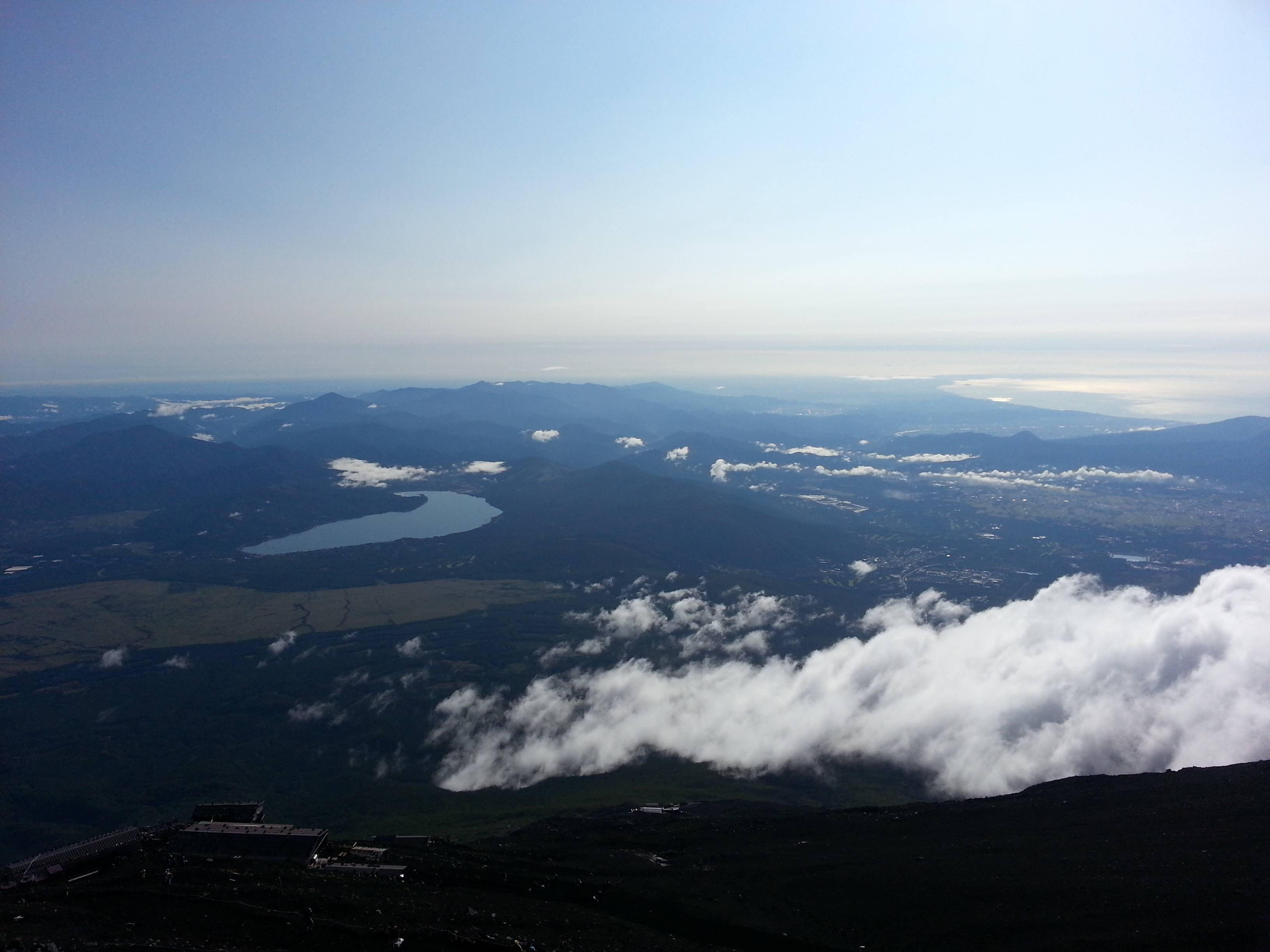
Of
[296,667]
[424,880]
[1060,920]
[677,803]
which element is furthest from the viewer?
[296,667]

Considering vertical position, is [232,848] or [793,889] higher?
[232,848]

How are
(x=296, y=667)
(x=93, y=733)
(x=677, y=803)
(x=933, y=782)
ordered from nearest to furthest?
(x=677, y=803) → (x=933, y=782) → (x=93, y=733) → (x=296, y=667)

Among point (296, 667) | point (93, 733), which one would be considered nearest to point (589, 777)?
point (296, 667)

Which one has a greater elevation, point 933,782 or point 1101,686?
point 1101,686

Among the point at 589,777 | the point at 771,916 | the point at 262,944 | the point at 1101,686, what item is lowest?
the point at 589,777

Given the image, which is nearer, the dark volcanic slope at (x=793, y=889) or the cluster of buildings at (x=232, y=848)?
the dark volcanic slope at (x=793, y=889)

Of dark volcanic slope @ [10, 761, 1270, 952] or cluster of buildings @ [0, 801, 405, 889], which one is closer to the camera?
dark volcanic slope @ [10, 761, 1270, 952]

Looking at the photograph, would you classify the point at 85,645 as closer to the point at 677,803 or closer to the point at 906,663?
the point at 677,803

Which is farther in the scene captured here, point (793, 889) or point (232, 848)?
point (793, 889)
